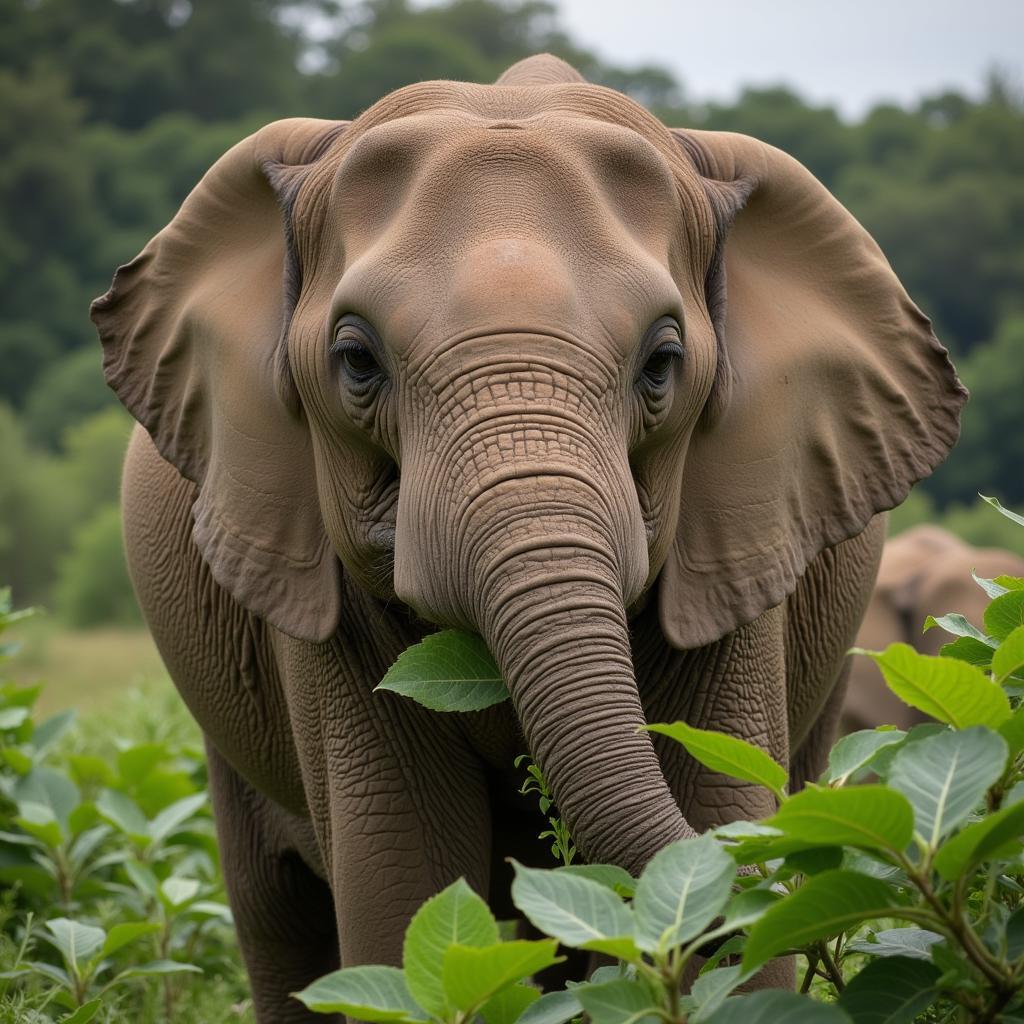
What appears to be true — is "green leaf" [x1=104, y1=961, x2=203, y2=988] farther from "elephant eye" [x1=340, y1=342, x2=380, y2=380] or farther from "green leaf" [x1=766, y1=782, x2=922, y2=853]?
"green leaf" [x1=766, y1=782, x2=922, y2=853]

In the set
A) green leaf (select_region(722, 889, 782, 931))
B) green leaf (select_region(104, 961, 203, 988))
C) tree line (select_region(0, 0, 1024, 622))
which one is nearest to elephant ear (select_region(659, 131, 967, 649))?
green leaf (select_region(722, 889, 782, 931))

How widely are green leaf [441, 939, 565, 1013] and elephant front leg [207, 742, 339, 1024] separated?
2931 millimetres

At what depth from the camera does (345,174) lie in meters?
3.23

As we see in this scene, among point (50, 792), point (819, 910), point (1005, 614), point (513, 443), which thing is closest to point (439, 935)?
point (819, 910)

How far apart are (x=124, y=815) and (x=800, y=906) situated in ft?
13.6

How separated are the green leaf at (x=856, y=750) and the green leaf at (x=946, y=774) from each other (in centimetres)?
19

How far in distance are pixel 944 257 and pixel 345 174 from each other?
70.3 meters

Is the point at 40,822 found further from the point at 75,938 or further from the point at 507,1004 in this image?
the point at 507,1004

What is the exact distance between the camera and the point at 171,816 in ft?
19.6

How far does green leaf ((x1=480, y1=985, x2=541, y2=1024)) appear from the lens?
2258mm

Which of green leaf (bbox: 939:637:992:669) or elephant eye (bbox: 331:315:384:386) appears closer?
green leaf (bbox: 939:637:992:669)

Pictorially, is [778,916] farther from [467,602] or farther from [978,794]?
[467,602]

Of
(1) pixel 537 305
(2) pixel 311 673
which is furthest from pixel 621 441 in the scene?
(2) pixel 311 673

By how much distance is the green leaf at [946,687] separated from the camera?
208cm
